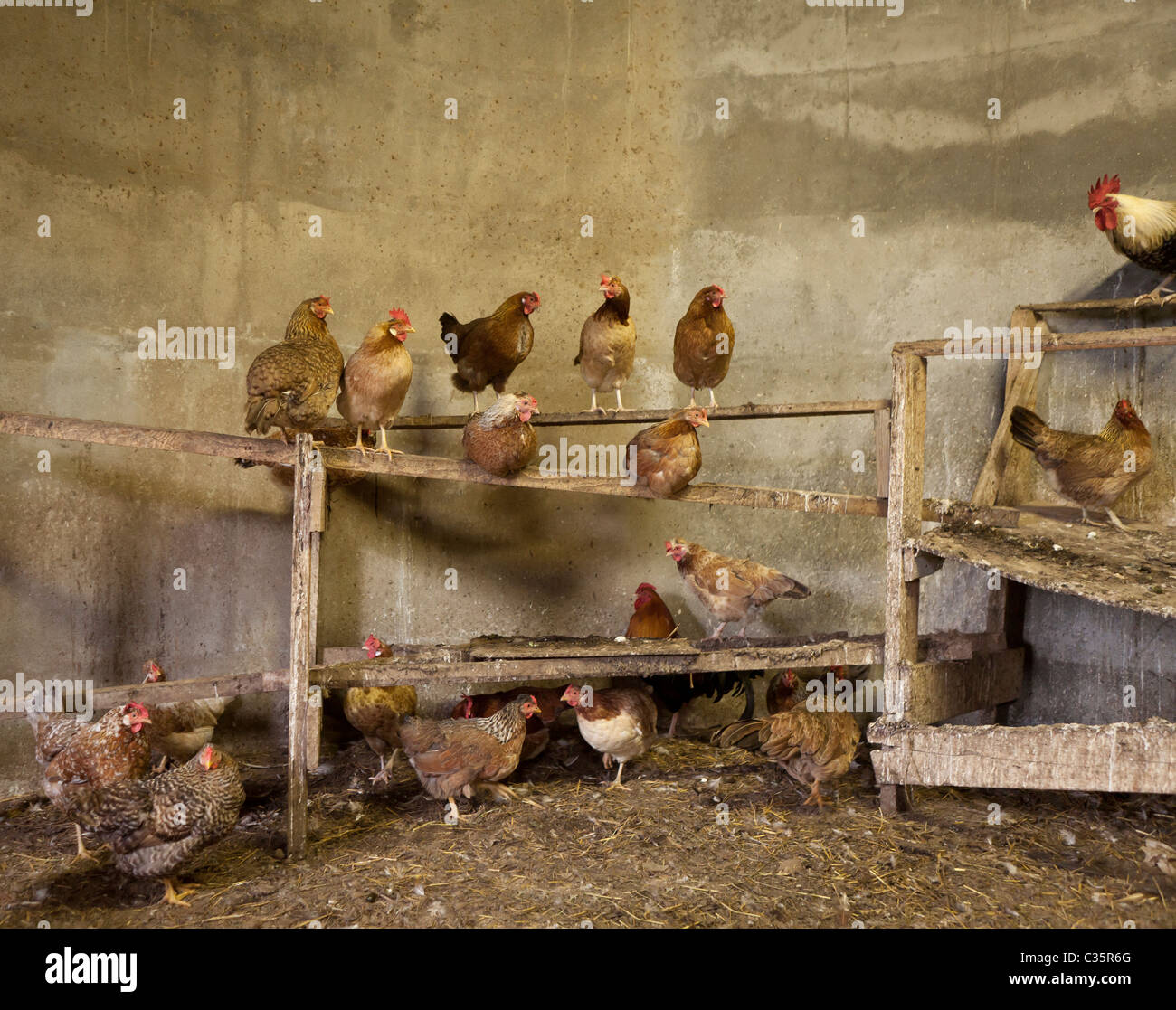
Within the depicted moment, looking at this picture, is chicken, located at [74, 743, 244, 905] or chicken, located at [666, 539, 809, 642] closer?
chicken, located at [74, 743, 244, 905]

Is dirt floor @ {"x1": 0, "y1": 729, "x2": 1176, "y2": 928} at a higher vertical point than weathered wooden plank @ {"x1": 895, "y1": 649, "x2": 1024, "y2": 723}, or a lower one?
lower

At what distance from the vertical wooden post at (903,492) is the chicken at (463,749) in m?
1.72

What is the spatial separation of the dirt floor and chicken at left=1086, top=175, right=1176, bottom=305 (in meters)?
2.56

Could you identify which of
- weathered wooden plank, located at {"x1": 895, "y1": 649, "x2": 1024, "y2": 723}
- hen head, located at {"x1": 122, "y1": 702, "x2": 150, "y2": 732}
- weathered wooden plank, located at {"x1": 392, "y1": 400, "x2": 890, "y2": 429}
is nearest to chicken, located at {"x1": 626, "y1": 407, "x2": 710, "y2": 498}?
weathered wooden plank, located at {"x1": 392, "y1": 400, "x2": 890, "y2": 429}

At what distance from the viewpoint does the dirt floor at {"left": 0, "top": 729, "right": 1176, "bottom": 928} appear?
329 cm

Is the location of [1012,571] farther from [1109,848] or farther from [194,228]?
[194,228]

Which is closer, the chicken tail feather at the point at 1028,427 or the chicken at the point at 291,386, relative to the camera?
the chicken at the point at 291,386

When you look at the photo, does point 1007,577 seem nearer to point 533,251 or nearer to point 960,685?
point 960,685

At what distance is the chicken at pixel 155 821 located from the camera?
3.38 metres

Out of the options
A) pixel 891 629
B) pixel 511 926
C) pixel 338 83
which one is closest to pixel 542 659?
pixel 511 926

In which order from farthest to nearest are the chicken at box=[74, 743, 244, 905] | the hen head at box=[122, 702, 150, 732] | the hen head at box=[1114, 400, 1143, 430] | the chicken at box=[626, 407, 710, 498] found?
the hen head at box=[1114, 400, 1143, 430] → the chicken at box=[626, 407, 710, 498] → the hen head at box=[122, 702, 150, 732] → the chicken at box=[74, 743, 244, 905]

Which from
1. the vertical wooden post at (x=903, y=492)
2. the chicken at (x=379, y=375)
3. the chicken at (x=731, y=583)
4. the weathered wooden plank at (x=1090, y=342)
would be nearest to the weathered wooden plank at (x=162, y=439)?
the chicken at (x=379, y=375)

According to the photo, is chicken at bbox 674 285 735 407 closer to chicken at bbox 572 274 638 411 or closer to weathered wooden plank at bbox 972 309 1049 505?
chicken at bbox 572 274 638 411

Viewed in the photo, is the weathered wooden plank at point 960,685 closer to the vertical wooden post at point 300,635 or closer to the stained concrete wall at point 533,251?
the stained concrete wall at point 533,251
